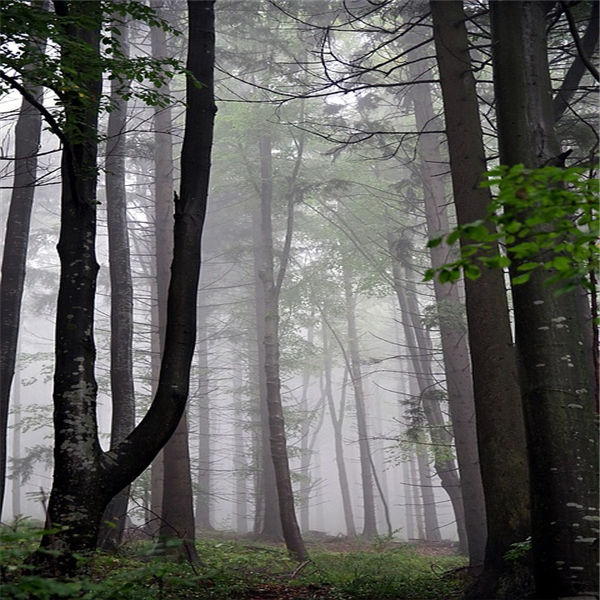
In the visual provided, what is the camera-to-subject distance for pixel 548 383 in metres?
4.68

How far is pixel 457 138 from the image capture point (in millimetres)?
6914

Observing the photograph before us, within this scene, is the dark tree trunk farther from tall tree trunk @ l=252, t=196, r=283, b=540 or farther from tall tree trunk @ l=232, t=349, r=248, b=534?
tall tree trunk @ l=232, t=349, r=248, b=534

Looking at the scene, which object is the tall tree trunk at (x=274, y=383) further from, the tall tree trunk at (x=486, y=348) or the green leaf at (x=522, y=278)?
the green leaf at (x=522, y=278)

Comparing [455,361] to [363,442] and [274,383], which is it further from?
[363,442]

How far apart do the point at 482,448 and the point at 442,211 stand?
7.38 metres

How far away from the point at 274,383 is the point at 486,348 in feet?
27.0

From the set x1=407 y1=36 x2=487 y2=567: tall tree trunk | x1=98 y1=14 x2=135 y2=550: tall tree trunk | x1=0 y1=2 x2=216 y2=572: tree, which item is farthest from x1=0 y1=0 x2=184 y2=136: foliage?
x1=98 y1=14 x2=135 y2=550: tall tree trunk

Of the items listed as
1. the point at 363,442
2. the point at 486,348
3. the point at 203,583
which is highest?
the point at 486,348

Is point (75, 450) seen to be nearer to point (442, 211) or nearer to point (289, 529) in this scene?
point (289, 529)

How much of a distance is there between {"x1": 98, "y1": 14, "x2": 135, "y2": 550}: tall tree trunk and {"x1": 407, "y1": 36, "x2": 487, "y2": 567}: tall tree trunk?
545 cm

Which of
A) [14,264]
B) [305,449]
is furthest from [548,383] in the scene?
[305,449]

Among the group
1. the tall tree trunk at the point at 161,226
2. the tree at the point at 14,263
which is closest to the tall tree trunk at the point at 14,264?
the tree at the point at 14,263

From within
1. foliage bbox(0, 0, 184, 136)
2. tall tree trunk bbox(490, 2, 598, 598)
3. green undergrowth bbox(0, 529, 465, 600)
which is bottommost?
green undergrowth bbox(0, 529, 465, 600)

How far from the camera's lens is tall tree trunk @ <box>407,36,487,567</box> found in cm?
978
